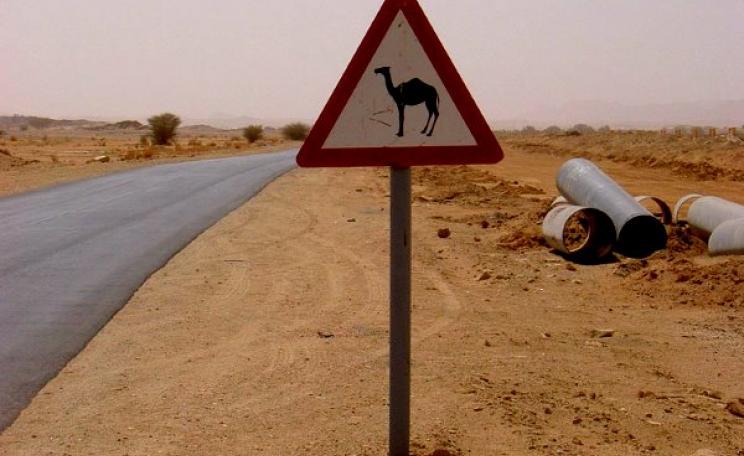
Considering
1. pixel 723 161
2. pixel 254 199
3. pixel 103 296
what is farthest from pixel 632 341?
pixel 723 161

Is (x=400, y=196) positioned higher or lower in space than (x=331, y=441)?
higher

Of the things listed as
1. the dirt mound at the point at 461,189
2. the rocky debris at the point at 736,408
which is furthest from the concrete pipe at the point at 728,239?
the dirt mound at the point at 461,189

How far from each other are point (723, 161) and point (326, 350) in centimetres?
3678

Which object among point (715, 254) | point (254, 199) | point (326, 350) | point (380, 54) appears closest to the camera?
point (380, 54)

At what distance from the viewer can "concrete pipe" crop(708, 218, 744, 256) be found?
1032 centimetres

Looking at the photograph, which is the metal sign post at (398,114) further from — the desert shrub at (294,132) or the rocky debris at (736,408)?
the desert shrub at (294,132)

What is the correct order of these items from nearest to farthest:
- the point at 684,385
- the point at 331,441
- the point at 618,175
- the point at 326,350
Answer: the point at 331,441 → the point at 684,385 → the point at 326,350 → the point at 618,175

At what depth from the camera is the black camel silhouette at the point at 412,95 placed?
141 inches

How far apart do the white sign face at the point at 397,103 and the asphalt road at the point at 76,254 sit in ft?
10.3

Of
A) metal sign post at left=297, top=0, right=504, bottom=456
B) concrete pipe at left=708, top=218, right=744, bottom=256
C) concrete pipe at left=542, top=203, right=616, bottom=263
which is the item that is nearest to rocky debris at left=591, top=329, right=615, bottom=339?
concrete pipe at left=708, top=218, right=744, bottom=256

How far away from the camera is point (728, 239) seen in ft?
34.7

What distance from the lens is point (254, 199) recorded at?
67.0 feet

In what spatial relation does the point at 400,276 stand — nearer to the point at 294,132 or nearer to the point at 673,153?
the point at 673,153

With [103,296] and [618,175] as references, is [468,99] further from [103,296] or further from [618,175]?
[618,175]
